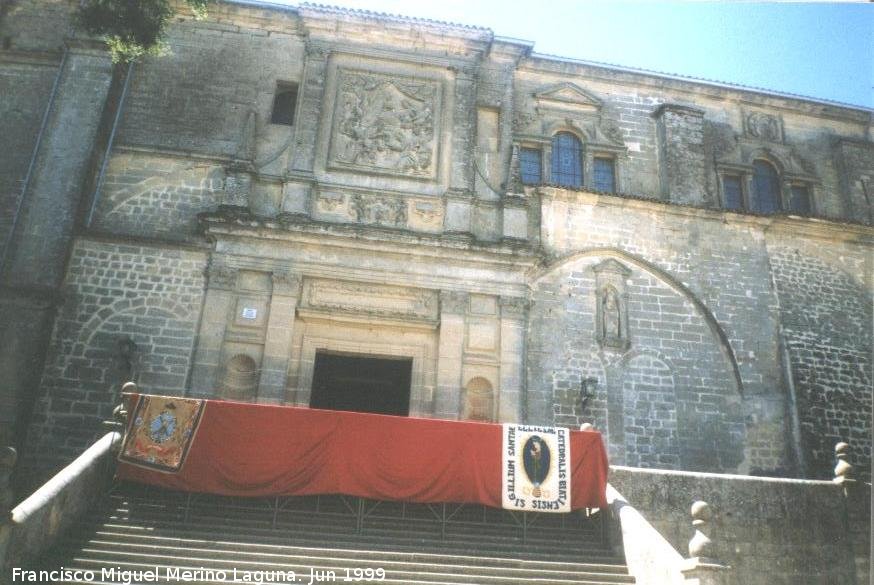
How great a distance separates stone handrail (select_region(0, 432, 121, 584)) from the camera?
690 cm

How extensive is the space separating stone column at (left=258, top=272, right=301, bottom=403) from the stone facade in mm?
42

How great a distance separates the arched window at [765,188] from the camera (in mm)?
16719

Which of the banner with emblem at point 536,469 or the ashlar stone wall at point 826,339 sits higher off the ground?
the ashlar stone wall at point 826,339

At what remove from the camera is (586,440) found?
994 centimetres

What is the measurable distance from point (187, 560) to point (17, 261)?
8017mm

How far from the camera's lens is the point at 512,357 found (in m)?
13.2

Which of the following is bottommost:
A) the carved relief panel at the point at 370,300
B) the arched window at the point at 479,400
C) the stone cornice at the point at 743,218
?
the arched window at the point at 479,400

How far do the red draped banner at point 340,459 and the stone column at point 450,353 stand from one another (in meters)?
3.03

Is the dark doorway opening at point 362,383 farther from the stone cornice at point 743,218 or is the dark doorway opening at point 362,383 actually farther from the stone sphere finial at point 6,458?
the stone sphere finial at point 6,458

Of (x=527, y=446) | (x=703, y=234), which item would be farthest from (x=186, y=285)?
(x=703, y=234)

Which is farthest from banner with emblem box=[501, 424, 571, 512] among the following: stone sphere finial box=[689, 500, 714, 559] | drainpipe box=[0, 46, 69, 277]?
drainpipe box=[0, 46, 69, 277]

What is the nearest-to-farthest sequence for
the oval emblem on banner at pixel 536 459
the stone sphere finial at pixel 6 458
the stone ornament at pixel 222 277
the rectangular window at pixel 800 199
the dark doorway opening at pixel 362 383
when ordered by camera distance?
the stone sphere finial at pixel 6 458, the oval emblem on banner at pixel 536 459, the stone ornament at pixel 222 277, the dark doorway opening at pixel 362 383, the rectangular window at pixel 800 199

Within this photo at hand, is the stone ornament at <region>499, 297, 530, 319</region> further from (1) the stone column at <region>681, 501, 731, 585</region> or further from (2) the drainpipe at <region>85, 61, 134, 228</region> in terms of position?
(2) the drainpipe at <region>85, 61, 134, 228</region>

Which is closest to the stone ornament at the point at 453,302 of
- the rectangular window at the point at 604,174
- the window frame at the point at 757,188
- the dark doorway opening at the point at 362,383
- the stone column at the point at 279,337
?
the dark doorway opening at the point at 362,383
